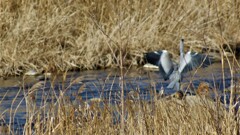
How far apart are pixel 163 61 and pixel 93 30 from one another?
288cm

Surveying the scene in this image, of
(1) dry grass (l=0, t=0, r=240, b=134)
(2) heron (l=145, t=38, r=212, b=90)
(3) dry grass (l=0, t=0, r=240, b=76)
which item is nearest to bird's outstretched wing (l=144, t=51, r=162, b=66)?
(2) heron (l=145, t=38, r=212, b=90)

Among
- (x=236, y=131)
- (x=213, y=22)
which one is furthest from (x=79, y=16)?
(x=236, y=131)

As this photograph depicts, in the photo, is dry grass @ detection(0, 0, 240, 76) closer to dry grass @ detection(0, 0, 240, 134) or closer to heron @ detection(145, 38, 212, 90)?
dry grass @ detection(0, 0, 240, 134)

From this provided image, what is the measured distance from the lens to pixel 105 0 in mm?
12336

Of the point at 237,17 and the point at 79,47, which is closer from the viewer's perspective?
the point at 79,47

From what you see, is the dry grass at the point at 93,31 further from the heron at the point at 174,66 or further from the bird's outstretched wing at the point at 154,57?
the heron at the point at 174,66

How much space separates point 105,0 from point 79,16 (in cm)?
58

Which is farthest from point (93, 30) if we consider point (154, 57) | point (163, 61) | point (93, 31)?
point (163, 61)

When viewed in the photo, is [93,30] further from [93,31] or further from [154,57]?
[154,57]

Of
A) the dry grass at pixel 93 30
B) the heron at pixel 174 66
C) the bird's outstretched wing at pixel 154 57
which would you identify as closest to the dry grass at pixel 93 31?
the dry grass at pixel 93 30

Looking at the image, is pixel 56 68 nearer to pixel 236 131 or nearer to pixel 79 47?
pixel 79 47

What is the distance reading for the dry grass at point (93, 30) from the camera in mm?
10703

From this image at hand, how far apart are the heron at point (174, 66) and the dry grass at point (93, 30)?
1.27m

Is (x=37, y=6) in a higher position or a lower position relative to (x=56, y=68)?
higher
